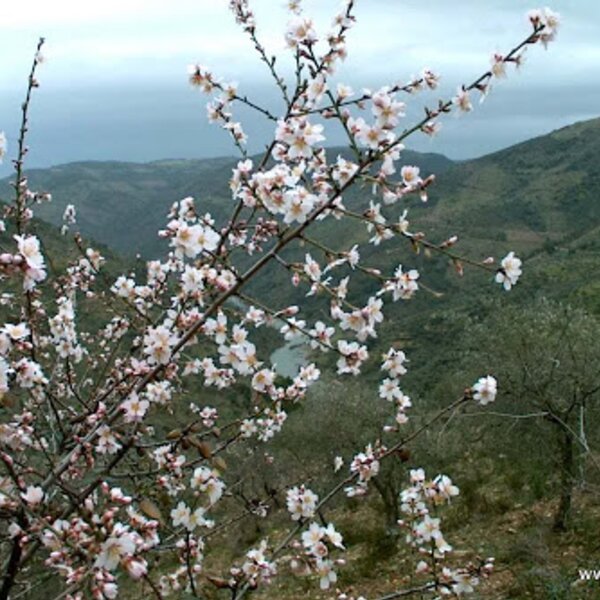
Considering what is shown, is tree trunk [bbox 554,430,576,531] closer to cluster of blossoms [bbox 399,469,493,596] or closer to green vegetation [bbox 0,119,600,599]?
green vegetation [bbox 0,119,600,599]

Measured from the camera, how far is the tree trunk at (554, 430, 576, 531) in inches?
557

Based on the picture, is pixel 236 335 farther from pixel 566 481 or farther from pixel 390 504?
pixel 390 504

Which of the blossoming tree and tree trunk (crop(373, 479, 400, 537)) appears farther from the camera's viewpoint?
tree trunk (crop(373, 479, 400, 537))

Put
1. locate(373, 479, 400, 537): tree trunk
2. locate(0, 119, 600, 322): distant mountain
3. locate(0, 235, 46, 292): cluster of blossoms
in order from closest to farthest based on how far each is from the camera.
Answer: locate(0, 235, 46, 292): cluster of blossoms, locate(373, 479, 400, 537): tree trunk, locate(0, 119, 600, 322): distant mountain

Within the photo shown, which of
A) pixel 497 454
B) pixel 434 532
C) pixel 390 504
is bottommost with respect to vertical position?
pixel 390 504

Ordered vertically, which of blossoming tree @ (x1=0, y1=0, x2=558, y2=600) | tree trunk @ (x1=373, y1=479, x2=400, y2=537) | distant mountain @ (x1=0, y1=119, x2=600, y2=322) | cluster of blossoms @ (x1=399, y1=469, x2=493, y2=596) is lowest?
distant mountain @ (x1=0, y1=119, x2=600, y2=322)

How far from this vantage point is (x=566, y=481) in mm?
14539

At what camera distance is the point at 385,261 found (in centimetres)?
12875

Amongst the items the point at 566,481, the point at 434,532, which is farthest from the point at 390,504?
the point at 434,532

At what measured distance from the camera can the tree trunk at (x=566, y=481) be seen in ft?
46.4

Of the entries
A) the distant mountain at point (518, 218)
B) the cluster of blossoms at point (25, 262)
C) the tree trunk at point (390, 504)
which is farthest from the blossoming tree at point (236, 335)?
the distant mountain at point (518, 218)

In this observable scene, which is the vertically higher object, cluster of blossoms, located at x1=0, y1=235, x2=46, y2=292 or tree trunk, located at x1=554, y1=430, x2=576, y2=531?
cluster of blossoms, located at x1=0, y1=235, x2=46, y2=292

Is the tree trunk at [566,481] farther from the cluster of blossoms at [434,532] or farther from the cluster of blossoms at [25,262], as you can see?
the cluster of blossoms at [25,262]

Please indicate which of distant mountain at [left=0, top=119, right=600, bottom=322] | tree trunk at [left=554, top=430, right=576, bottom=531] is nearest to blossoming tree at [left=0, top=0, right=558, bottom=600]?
tree trunk at [left=554, top=430, right=576, bottom=531]
